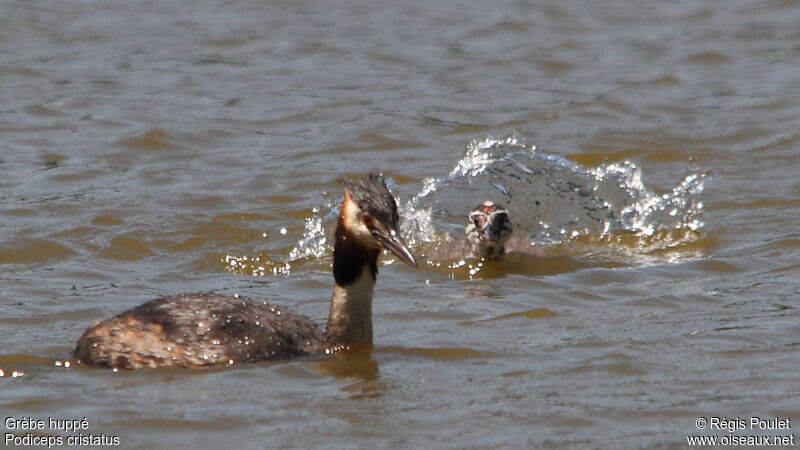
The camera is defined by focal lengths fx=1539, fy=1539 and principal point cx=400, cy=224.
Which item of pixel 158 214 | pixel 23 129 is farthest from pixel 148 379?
pixel 23 129

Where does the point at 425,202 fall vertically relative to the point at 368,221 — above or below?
above

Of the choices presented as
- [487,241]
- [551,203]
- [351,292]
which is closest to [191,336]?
[351,292]

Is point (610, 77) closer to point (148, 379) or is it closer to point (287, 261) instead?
point (287, 261)

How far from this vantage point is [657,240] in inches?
476

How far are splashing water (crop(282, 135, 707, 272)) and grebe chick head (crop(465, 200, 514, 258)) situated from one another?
48 centimetres

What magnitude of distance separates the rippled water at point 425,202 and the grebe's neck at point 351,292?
184 millimetres

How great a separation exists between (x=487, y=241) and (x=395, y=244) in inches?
154

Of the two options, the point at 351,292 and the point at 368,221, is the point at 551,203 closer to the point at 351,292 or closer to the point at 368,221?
the point at 351,292

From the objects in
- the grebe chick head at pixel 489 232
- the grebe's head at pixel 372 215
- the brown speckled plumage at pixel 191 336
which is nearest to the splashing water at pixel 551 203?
the grebe chick head at pixel 489 232

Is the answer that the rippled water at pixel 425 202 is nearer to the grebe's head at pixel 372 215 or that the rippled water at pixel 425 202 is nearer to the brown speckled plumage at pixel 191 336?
the brown speckled plumage at pixel 191 336

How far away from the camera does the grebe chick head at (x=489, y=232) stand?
11.9 m

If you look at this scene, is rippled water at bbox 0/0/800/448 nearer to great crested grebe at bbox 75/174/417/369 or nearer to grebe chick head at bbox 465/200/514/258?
great crested grebe at bbox 75/174/417/369

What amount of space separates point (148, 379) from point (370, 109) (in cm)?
836

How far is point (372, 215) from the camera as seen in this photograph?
8.04 m
